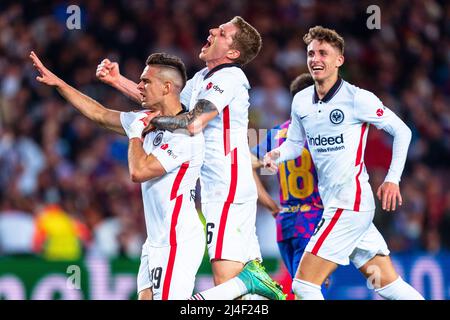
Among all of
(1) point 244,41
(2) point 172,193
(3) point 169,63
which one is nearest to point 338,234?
(2) point 172,193

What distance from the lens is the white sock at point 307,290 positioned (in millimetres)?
6898

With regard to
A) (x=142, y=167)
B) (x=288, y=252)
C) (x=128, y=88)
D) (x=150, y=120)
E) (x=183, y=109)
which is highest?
(x=128, y=88)

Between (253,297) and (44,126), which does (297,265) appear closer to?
(253,297)

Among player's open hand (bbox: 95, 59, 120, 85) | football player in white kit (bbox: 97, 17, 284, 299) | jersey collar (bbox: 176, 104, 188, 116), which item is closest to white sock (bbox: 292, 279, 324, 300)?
football player in white kit (bbox: 97, 17, 284, 299)

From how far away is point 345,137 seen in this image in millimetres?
7012

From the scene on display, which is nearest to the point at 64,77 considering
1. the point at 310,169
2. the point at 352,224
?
the point at 310,169

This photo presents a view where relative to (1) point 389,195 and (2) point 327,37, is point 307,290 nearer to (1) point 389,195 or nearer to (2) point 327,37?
(1) point 389,195

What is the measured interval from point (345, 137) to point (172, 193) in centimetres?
137

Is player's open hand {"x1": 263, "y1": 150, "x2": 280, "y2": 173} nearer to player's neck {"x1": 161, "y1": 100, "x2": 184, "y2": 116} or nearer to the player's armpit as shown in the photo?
the player's armpit

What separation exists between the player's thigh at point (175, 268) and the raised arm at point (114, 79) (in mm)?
1412

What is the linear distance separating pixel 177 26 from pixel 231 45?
6981mm

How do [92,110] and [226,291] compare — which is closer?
[226,291]

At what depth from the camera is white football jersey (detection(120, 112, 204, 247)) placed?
6352mm

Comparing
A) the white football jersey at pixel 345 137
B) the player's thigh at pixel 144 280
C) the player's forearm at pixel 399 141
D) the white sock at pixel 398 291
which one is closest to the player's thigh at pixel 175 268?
the player's thigh at pixel 144 280
